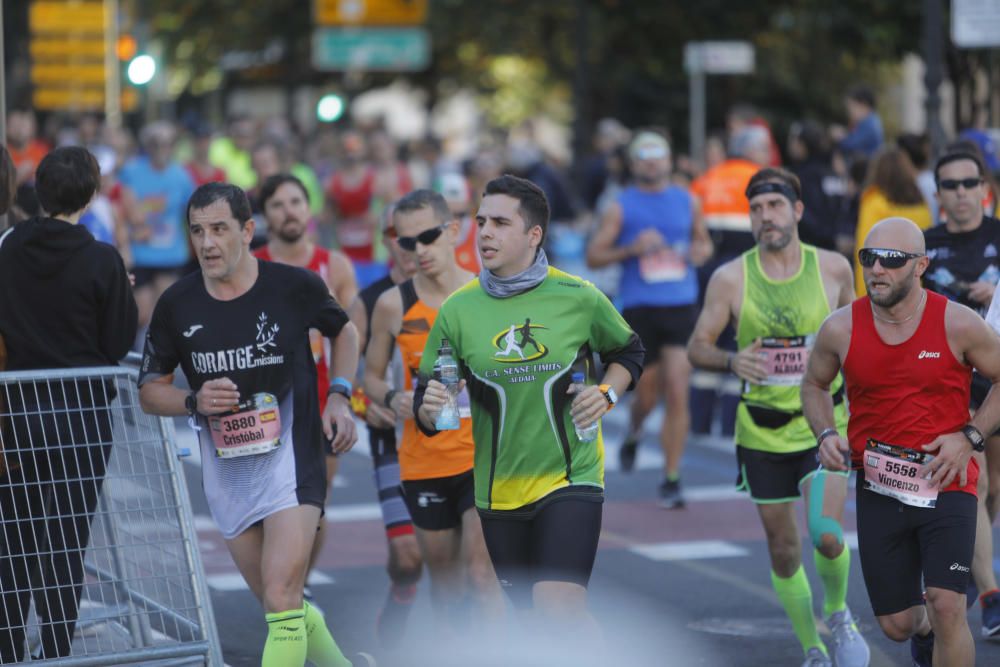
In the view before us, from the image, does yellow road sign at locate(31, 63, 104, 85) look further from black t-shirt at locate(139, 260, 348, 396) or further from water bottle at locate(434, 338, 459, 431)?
water bottle at locate(434, 338, 459, 431)

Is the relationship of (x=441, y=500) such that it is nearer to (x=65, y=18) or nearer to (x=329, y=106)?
(x=329, y=106)

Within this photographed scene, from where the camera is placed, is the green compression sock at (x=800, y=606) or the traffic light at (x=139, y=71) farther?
the traffic light at (x=139, y=71)

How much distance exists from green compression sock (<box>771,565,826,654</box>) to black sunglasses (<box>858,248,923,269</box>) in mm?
1763

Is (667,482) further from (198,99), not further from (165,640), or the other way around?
(198,99)

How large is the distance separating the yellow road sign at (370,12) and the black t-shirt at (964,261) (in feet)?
83.5

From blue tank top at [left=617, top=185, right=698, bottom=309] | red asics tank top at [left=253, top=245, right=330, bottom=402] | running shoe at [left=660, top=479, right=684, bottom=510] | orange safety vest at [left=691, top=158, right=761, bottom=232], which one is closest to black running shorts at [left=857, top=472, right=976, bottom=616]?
red asics tank top at [left=253, top=245, right=330, bottom=402]

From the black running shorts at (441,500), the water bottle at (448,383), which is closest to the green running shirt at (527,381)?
the water bottle at (448,383)

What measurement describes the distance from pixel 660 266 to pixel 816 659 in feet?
17.0

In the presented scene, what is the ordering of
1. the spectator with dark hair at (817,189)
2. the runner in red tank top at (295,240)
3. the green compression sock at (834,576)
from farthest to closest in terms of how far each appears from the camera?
the spectator with dark hair at (817,189) → the runner in red tank top at (295,240) → the green compression sock at (834,576)

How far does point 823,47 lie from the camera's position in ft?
104

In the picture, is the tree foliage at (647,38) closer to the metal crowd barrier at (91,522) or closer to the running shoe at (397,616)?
the running shoe at (397,616)

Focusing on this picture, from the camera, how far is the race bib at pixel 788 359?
7.97m

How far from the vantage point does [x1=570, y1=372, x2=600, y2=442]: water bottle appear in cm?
631

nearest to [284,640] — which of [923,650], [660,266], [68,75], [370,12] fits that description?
[923,650]
